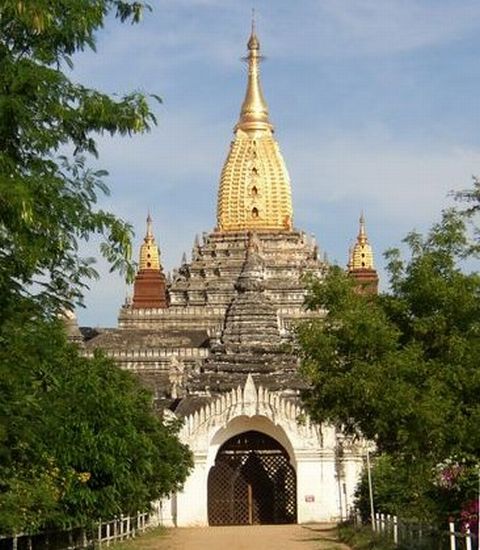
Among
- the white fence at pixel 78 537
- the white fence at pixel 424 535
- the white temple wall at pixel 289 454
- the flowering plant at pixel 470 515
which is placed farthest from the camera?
the white temple wall at pixel 289 454

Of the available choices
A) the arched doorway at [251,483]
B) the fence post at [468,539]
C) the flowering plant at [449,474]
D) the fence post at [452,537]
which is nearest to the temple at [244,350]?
the arched doorway at [251,483]

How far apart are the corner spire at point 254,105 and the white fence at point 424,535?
56242 millimetres

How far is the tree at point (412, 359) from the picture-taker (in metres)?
22.7

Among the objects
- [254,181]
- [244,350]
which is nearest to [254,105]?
[254,181]

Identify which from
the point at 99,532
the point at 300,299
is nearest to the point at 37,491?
the point at 99,532

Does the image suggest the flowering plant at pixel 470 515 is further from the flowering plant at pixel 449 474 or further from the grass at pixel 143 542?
the grass at pixel 143 542

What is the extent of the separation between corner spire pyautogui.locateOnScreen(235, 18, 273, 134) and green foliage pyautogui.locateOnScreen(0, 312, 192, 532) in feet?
188

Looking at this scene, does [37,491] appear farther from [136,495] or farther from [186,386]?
[186,386]

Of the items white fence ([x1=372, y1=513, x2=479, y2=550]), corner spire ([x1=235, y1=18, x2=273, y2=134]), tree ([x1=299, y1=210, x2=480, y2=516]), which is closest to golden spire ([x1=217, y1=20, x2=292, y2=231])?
corner spire ([x1=235, y1=18, x2=273, y2=134])

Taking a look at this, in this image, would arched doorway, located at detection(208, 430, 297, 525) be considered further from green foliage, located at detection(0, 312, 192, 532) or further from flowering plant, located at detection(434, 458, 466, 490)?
flowering plant, located at detection(434, 458, 466, 490)

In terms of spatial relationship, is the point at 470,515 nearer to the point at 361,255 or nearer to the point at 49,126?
the point at 49,126

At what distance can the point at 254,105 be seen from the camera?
8300 cm

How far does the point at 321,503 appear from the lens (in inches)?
1779

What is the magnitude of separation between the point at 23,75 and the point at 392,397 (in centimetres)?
1242
